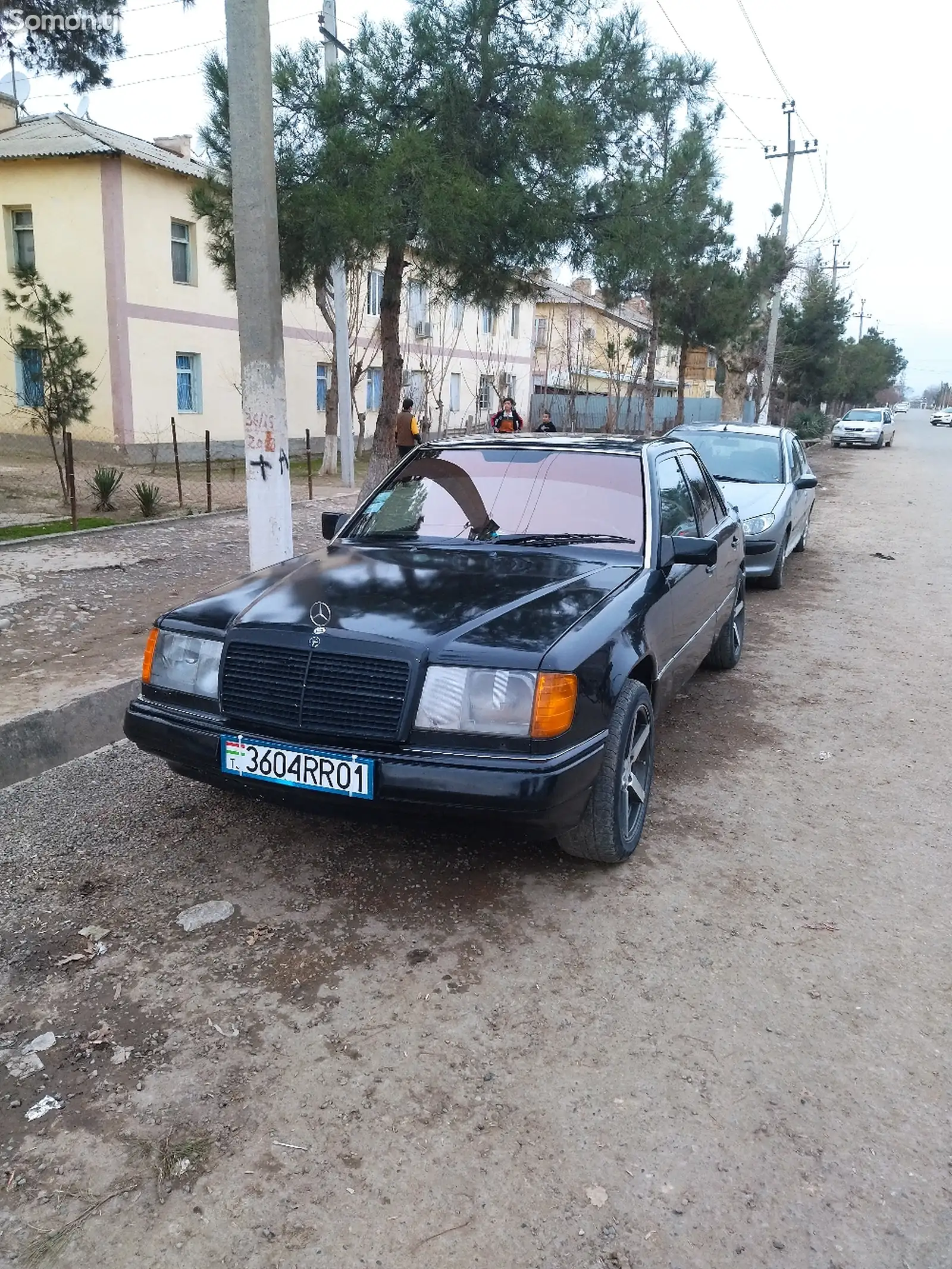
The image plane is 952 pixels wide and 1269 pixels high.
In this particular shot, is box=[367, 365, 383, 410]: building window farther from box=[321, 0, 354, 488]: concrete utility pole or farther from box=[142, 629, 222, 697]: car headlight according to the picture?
box=[142, 629, 222, 697]: car headlight

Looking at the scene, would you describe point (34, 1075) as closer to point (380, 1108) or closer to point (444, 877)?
point (380, 1108)

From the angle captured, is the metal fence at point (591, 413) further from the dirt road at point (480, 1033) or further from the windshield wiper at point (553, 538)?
the dirt road at point (480, 1033)

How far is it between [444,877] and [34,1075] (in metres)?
1.50

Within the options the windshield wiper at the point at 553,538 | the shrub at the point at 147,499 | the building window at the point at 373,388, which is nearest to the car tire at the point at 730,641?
the windshield wiper at the point at 553,538

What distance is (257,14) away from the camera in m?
6.04

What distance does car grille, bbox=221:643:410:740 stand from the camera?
312cm

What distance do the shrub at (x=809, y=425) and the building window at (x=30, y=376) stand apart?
31.4 m

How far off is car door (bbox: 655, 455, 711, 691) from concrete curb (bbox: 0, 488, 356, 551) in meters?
7.02

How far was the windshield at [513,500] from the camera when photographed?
427cm

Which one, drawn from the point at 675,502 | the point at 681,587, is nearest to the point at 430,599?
the point at 681,587

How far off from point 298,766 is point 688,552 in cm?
204

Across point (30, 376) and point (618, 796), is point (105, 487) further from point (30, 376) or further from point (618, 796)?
point (618, 796)

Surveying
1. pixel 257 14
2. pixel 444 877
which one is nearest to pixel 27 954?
pixel 444 877

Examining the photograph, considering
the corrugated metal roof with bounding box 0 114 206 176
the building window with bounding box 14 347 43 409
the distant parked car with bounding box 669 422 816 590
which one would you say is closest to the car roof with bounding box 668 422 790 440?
the distant parked car with bounding box 669 422 816 590
